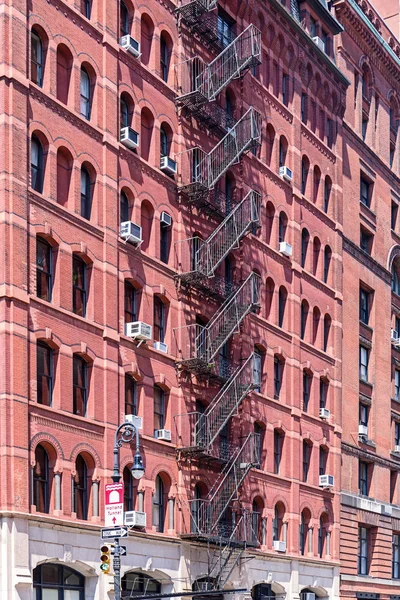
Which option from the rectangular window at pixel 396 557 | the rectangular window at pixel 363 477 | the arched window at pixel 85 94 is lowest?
the rectangular window at pixel 396 557

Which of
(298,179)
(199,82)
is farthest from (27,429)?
(298,179)

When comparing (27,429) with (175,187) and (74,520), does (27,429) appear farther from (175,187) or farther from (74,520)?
(175,187)

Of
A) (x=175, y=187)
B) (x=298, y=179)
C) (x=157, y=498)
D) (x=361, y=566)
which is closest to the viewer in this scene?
(x=157, y=498)

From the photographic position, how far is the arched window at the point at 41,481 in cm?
3462

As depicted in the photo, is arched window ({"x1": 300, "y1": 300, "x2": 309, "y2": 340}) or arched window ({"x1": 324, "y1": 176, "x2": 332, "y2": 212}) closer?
arched window ({"x1": 300, "y1": 300, "x2": 309, "y2": 340})

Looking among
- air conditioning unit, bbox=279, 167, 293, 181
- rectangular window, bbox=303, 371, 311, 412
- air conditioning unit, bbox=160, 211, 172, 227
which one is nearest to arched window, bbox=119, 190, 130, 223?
air conditioning unit, bbox=160, 211, 172, 227

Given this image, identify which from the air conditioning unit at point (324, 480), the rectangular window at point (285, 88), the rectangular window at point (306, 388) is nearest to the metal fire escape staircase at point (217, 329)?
the rectangular window at point (306, 388)

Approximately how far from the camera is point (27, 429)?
34000mm

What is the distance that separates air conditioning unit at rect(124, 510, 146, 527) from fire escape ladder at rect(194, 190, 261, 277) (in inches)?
385

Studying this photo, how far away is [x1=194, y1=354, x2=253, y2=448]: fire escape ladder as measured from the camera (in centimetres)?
4369

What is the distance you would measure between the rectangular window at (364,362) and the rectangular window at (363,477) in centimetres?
465

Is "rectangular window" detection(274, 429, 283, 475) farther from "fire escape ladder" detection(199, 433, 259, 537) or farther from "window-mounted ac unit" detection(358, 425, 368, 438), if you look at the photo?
"window-mounted ac unit" detection(358, 425, 368, 438)

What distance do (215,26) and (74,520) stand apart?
2224 cm

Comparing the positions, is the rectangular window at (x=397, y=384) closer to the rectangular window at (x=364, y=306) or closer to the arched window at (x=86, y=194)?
the rectangular window at (x=364, y=306)
